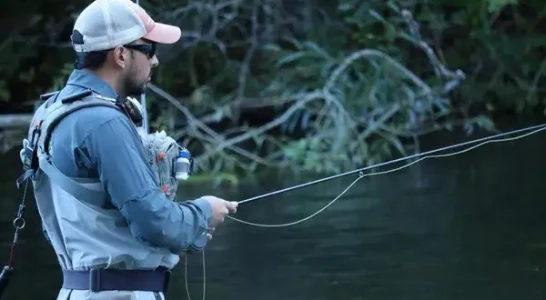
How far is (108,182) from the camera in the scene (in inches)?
115

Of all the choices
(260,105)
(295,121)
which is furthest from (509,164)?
(260,105)

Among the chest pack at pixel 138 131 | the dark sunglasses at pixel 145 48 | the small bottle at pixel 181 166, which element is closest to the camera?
the chest pack at pixel 138 131

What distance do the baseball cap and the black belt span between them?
0.60 metres

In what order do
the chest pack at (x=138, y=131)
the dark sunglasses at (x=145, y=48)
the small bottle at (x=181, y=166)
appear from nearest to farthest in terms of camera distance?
1. the chest pack at (x=138, y=131)
2. the dark sunglasses at (x=145, y=48)
3. the small bottle at (x=181, y=166)

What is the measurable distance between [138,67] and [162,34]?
0.13 m

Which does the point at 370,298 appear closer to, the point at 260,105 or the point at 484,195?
the point at 484,195

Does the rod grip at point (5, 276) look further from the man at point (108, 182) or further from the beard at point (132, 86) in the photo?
the beard at point (132, 86)

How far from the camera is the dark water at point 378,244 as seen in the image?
23.2 feet

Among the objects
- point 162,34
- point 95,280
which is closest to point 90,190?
point 95,280

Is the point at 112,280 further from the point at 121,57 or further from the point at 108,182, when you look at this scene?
the point at 121,57

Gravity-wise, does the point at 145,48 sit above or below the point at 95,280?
above

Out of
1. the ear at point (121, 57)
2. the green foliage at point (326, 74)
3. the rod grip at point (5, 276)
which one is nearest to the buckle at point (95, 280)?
the rod grip at point (5, 276)

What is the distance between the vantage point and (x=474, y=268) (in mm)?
7398

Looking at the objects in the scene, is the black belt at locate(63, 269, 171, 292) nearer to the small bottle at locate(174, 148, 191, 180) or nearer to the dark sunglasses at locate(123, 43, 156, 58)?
the small bottle at locate(174, 148, 191, 180)
